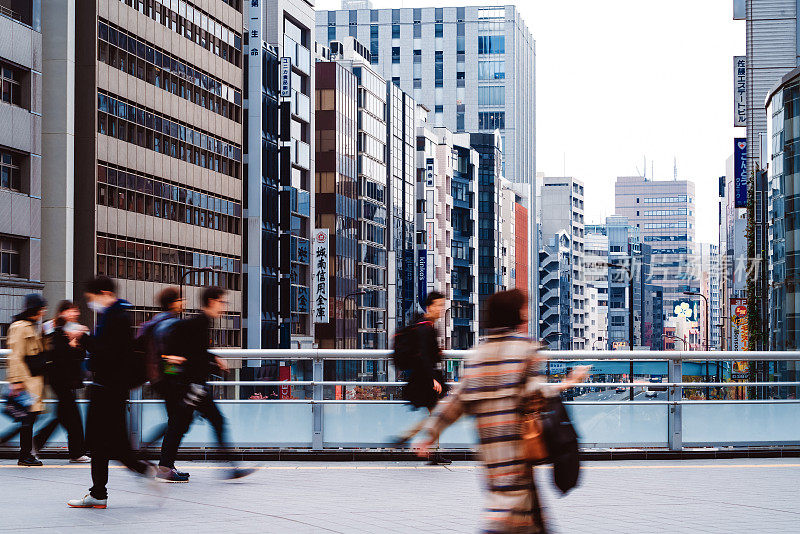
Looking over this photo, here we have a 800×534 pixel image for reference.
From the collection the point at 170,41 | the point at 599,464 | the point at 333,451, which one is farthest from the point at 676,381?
the point at 170,41

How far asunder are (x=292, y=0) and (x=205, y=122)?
51.6 ft

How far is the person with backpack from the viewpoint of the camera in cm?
1298

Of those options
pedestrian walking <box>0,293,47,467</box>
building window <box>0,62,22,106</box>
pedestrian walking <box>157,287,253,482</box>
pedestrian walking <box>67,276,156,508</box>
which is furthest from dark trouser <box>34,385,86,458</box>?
building window <box>0,62,22,106</box>

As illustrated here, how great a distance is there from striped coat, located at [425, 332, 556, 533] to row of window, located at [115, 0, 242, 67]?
61207 millimetres

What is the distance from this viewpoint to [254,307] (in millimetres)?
77000

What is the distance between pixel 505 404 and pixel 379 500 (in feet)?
17.4

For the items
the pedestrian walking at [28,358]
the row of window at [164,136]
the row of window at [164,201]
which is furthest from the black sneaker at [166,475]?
the row of window at [164,136]

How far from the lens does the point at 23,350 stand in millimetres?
13734

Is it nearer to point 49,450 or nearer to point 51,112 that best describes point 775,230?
point 51,112

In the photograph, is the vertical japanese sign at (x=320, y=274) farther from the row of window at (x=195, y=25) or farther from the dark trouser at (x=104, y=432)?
the dark trouser at (x=104, y=432)

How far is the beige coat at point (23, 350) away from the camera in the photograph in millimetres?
13695

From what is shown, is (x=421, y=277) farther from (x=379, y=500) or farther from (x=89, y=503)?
(x=89, y=503)

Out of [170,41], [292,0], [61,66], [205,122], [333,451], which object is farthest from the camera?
[292,0]

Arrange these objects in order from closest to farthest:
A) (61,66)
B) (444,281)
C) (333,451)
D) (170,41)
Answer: (333,451), (61,66), (170,41), (444,281)
